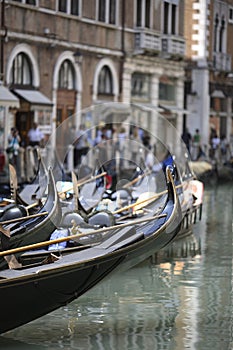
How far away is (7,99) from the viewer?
A: 10.9 meters

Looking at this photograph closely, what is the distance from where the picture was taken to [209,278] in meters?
6.01

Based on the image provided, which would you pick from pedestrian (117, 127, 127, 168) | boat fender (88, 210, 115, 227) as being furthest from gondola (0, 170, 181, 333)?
pedestrian (117, 127, 127, 168)

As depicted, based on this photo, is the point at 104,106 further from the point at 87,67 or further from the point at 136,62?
the point at 136,62

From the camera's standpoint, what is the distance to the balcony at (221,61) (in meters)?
18.0

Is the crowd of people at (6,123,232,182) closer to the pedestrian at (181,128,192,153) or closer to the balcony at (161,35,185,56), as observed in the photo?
the pedestrian at (181,128,192,153)

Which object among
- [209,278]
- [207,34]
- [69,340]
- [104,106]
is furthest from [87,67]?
[69,340]

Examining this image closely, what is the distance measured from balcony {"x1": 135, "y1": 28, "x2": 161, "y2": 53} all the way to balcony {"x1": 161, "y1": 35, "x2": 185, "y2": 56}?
0.37m

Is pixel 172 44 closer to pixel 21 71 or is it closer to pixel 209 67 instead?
pixel 209 67

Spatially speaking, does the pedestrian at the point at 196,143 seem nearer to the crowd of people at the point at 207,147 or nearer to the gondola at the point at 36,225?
the crowd of people at the point at 207,147

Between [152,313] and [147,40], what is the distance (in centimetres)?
1016

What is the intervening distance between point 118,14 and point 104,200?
7.42 meters

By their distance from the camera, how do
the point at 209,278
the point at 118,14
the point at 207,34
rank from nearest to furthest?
the point at 209,278 < the point at 118,14 < the point at 207,34

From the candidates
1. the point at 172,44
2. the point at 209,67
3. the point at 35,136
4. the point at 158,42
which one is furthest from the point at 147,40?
the point at 35,136

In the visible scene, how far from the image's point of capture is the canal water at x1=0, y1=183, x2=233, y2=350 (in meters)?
4.45
